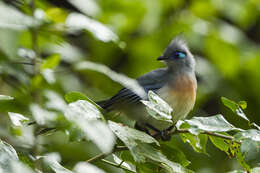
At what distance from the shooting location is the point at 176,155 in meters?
1.92

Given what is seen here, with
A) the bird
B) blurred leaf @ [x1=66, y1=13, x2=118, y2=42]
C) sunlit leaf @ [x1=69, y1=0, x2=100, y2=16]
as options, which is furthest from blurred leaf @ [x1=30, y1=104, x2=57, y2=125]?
the bird

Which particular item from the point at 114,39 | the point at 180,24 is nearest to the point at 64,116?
the point at 114,39

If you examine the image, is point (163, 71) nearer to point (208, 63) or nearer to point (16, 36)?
point (16, 36)

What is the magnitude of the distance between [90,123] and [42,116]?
0.30m

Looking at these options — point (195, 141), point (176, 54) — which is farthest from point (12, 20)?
point (176, 54)

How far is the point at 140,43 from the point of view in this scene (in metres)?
4.73

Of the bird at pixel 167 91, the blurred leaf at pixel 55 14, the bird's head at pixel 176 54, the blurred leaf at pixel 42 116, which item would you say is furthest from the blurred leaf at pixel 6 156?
the bird's head at pixel 176 54

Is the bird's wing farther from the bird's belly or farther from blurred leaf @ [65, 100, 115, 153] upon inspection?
blurred leaf @ [65, 100, 115, 153]

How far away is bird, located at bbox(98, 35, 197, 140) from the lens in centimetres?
324

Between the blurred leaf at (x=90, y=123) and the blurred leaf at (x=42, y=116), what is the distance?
0.13 metres

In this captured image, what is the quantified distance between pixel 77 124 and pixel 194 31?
349 cm

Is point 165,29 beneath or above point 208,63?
above

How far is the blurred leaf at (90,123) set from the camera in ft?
4.18

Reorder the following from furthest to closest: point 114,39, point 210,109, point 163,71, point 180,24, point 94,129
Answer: point 210,109, point 180,24, point 163,71, point 114,39, point 94,129
